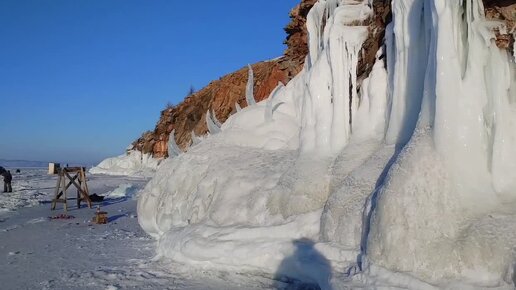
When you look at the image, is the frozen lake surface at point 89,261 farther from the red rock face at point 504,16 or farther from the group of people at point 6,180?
the group of people at point 6,180

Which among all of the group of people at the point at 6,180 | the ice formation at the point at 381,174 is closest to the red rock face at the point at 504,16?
the ice formation at the point at 381,174

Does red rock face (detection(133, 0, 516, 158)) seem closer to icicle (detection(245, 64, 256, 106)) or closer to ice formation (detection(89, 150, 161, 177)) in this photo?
ice formation (detection(89, 150, 161, 177))

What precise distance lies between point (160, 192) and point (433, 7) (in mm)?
6581

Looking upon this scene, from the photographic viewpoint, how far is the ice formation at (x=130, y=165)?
42.1 meters

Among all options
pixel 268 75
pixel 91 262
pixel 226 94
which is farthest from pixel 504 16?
pixel 226 94

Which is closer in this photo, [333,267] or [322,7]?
[333,267]

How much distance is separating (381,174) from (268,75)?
1530 centimetres

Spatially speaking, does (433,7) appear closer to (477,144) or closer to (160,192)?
(477,144)

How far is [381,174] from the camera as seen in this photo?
5406 millimetres

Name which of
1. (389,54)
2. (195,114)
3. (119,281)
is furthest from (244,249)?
(195,114)

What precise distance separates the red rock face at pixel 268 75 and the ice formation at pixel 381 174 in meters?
0.24

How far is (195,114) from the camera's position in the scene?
127 ft

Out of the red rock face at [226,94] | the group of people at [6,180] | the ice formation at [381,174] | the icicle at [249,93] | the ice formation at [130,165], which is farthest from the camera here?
the ice formation at [130,165]

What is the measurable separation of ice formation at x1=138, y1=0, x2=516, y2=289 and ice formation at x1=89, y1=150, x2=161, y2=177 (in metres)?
34.0
